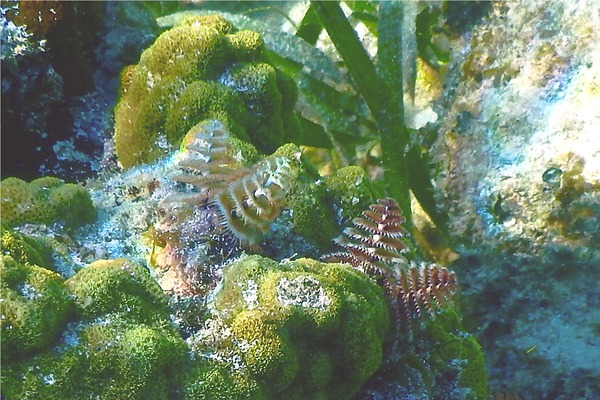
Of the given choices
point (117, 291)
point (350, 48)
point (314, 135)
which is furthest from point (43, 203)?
point (350, 48)

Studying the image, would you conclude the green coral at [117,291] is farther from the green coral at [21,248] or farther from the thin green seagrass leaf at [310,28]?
the thin green seagrass leaf at [310,28]

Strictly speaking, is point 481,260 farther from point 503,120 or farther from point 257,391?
point 257,391

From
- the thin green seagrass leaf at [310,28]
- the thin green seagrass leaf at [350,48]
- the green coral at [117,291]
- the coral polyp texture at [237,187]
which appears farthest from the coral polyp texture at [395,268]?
the thin green seagrass leaf at [310,28]

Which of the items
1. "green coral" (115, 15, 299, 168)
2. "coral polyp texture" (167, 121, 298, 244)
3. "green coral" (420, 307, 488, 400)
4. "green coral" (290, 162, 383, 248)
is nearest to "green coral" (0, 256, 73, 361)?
"coral polyp texture" (167, 121, 298, 244)

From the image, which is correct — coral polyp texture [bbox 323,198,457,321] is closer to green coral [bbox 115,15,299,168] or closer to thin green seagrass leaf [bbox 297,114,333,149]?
green coral [bbox 115,15,299,168]

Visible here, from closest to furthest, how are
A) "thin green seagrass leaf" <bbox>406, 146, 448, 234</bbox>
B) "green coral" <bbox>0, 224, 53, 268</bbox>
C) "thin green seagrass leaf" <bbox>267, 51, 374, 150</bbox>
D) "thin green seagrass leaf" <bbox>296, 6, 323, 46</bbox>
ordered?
"green coral" <bbox>0, 224, 53, 268</bbox>
"thin green seagrass leaf" <bbox>406, 146, 448, 234</bbox>
"thin green seagrass leaf" <bbox>267, 51, 374, 150</bbox>
"thin green seagrass leaf" <bbox>296, 6, 323, 46</bbox>

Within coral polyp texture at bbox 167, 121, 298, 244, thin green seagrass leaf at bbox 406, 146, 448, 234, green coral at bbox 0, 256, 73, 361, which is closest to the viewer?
green coral at bbox 0, 256, 73, 361

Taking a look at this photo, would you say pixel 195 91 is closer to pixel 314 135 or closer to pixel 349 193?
pixel 349 193

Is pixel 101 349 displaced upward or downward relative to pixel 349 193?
downward
